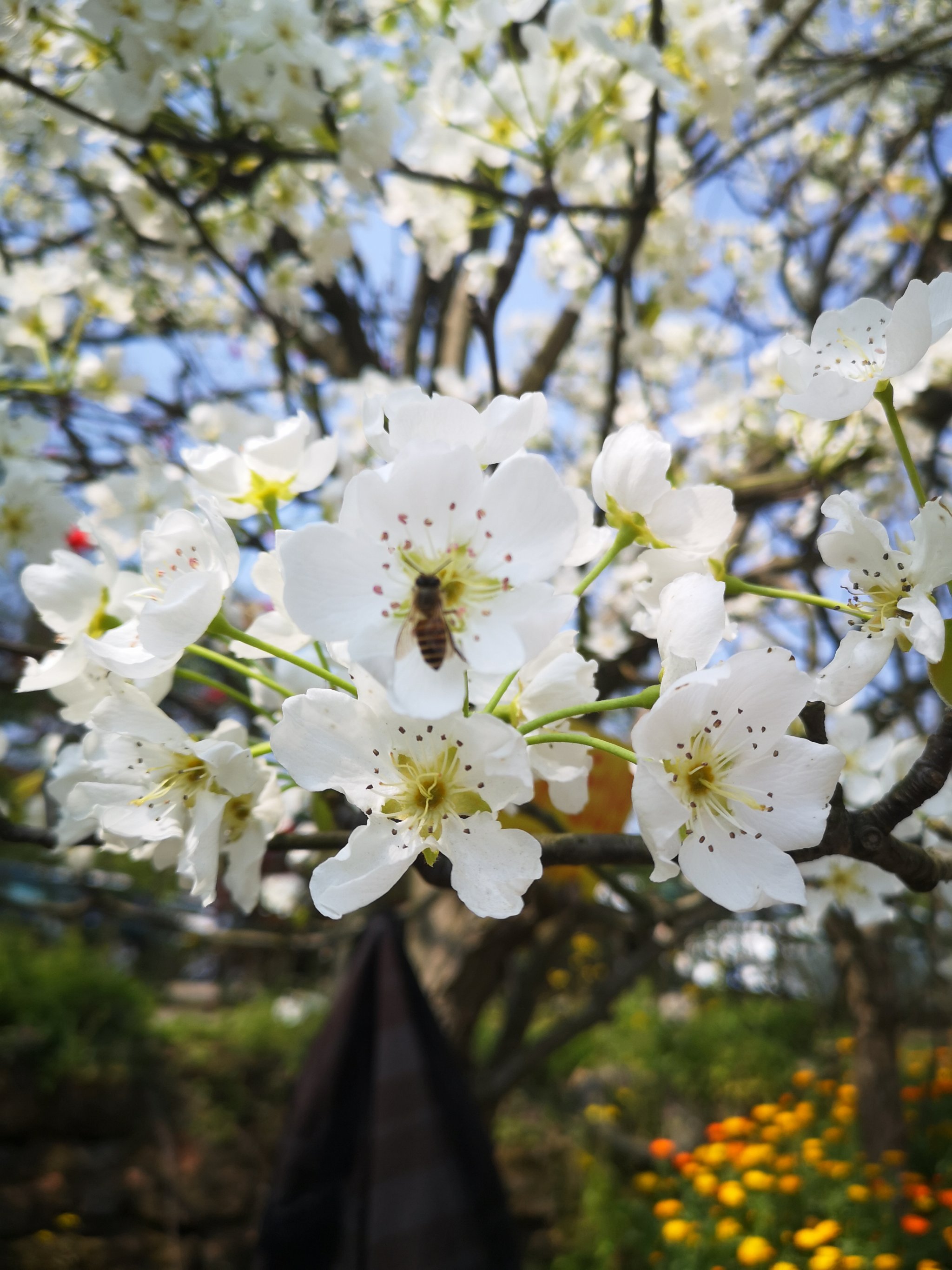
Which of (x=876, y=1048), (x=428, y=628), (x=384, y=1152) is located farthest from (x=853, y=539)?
(x=876, y=1048)

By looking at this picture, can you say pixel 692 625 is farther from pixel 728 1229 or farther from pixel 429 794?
pixel 728 1229


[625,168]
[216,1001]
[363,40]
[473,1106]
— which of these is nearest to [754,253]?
[625,168]

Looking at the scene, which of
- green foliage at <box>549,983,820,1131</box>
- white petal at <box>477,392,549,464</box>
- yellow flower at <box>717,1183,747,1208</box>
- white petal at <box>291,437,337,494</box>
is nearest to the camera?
white petal at <box>477,392,549,464</box>

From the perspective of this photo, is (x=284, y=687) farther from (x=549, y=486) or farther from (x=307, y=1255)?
(x=307, y=1255)

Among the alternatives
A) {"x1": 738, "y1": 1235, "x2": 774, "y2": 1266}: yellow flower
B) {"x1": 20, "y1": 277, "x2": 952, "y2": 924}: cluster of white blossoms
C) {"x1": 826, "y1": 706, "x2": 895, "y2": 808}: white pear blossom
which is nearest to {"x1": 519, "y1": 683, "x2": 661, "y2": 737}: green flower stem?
{"x1": 20, "y1": 277, "x2": 952, "y2": 924}: cluster of white blossoms

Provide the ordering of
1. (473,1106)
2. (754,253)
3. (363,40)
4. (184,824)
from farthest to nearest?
(754,253)
(363,40)
(473,1106)
(184,824)

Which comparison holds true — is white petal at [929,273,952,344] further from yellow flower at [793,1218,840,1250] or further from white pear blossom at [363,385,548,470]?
yellow flower at [793,1218,840,1250]

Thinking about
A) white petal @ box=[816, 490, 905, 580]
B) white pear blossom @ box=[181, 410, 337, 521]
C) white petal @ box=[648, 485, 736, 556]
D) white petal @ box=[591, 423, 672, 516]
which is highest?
white pear blossom @ box=[181, 410, 337, 521]
